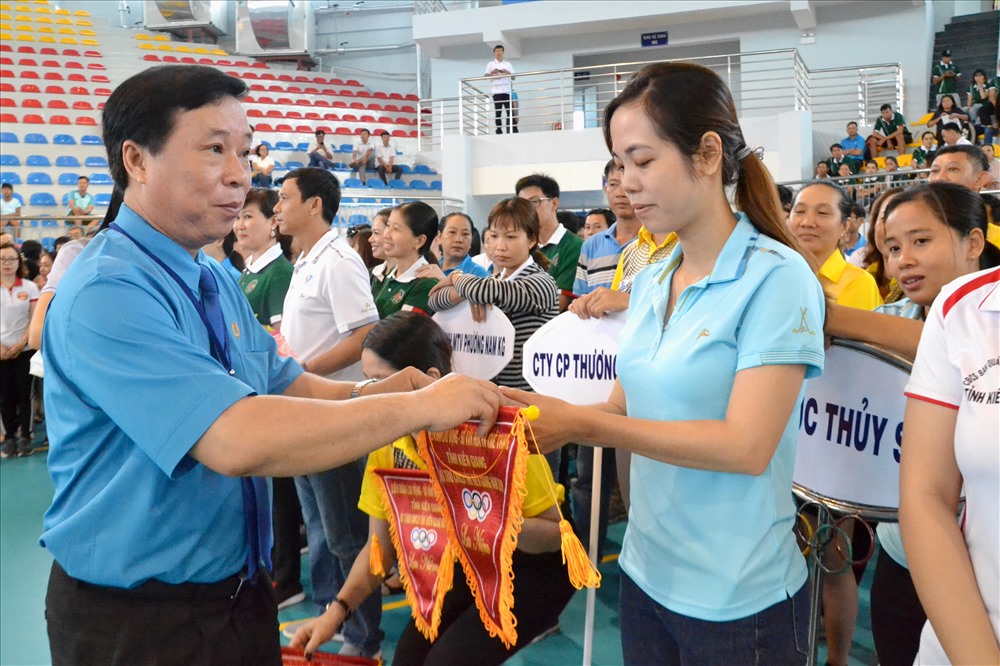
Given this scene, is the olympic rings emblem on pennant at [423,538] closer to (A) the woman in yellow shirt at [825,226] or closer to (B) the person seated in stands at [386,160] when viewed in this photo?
(A) the woman in yellow shirt at [825,226]

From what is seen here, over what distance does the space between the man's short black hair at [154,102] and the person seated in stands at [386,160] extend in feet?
41.8

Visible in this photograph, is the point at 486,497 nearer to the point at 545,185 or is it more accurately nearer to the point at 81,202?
the point at 545,185

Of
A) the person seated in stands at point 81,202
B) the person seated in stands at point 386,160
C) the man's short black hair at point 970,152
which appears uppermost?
the person seated in stands at point 386,160

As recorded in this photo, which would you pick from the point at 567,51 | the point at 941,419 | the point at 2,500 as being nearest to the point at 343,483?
the point at 941,419

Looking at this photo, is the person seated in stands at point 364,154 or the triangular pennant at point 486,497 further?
the person seated in stands at point 364,154

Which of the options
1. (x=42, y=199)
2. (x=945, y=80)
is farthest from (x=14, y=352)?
(x=945, y=80)

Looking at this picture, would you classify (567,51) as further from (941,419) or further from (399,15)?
(941,419)

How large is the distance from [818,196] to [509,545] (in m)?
1.84

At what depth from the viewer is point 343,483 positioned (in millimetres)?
2965

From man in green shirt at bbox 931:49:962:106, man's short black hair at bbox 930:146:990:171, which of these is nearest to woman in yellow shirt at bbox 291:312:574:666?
man's short black hair at bbox 930:146:990:171

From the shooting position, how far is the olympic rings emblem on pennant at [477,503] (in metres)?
1.71

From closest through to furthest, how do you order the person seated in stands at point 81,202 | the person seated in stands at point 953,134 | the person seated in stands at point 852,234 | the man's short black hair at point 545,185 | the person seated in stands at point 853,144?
the person seated in stands at point 852,234 < the man's short black hair at point 545,185 < the person seated in stands at point 953,134 < the person seated in stands at point 853,144 < the person seated in stands at point 81,202

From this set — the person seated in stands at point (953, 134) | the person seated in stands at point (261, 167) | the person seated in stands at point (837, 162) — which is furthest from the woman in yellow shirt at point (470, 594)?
the person seated in stands at point (261, 167)

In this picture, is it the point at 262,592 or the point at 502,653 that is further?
the point at 502,653
